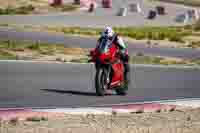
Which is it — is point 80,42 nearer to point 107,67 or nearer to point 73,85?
point 73,85

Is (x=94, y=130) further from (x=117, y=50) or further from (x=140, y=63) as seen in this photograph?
(x=140, y=63)

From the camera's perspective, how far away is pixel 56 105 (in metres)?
14.8

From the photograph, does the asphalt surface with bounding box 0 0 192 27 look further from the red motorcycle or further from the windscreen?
the windscreen

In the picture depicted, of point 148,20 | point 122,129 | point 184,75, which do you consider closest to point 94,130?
point 122,129

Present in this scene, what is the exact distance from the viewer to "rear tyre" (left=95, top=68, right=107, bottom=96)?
54.4 feet

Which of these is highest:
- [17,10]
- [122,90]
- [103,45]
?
[103,45]

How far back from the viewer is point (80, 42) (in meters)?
36.3

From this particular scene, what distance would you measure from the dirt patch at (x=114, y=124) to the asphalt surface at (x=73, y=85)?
1.76 m

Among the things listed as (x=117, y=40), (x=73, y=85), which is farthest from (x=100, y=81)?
(x=73, y=85)

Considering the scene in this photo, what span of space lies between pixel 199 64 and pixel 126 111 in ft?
49.7

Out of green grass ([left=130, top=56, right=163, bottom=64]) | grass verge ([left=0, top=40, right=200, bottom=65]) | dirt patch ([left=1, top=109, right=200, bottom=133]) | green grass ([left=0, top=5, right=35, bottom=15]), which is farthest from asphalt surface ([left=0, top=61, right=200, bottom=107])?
green grass ([left=0, top=5, right=35, bottom=15])

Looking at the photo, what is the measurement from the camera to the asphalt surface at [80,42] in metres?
33.9

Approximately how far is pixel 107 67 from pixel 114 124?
4366 mm

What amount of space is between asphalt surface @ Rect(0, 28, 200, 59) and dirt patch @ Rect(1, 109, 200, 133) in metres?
19.2
